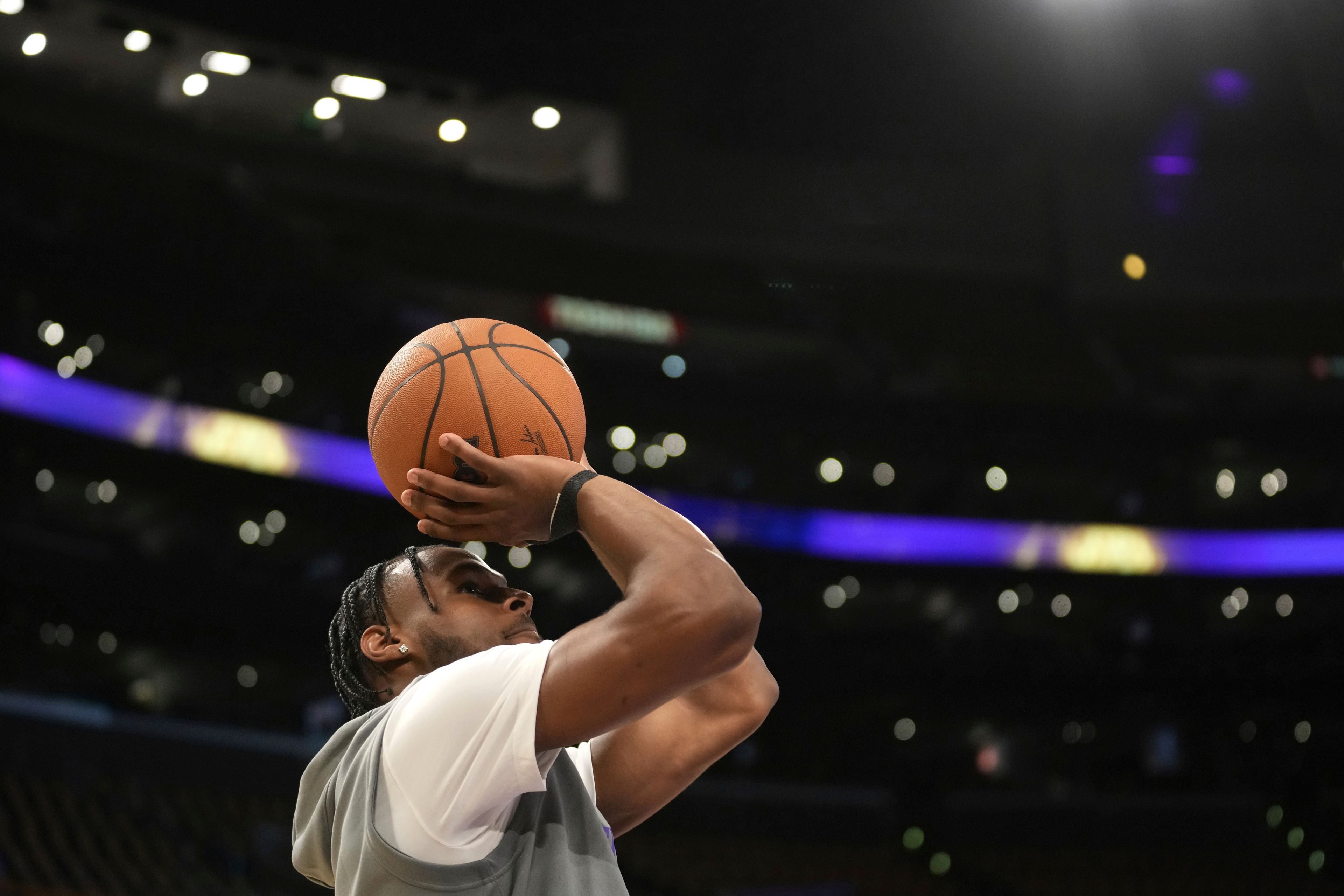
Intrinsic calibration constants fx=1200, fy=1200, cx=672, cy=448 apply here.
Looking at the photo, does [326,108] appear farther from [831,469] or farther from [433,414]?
[433,414]

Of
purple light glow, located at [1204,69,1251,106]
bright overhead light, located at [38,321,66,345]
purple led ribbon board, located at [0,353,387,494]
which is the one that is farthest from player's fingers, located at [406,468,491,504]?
purple light glow, located at [1204,69,1251,106]

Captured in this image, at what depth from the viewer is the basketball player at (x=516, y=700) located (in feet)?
5.59

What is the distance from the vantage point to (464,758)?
175cm

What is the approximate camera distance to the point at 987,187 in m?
23.3

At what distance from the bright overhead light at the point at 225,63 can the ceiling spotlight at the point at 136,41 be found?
85cm

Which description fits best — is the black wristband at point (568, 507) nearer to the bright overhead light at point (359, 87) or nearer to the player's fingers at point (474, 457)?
the player's fingers at point (474, 457)

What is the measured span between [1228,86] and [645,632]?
19300 mm

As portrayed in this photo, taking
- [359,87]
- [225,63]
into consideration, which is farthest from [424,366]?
[359,87]

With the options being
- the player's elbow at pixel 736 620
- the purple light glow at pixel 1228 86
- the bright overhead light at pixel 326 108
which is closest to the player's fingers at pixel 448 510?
the player's elbow at pixel 736 620

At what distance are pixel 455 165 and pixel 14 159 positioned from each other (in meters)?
7.18

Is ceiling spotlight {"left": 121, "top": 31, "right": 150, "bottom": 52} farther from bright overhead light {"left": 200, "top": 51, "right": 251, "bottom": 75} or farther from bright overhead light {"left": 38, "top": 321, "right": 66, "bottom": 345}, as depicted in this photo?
bright overhead light {"left": 38, "top": 321, "right": 66, "bottom": 345}

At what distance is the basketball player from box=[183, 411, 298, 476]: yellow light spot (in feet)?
53.0

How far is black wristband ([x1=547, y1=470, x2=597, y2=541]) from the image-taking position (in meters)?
1.90

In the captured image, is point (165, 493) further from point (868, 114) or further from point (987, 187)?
point (987, 187)
